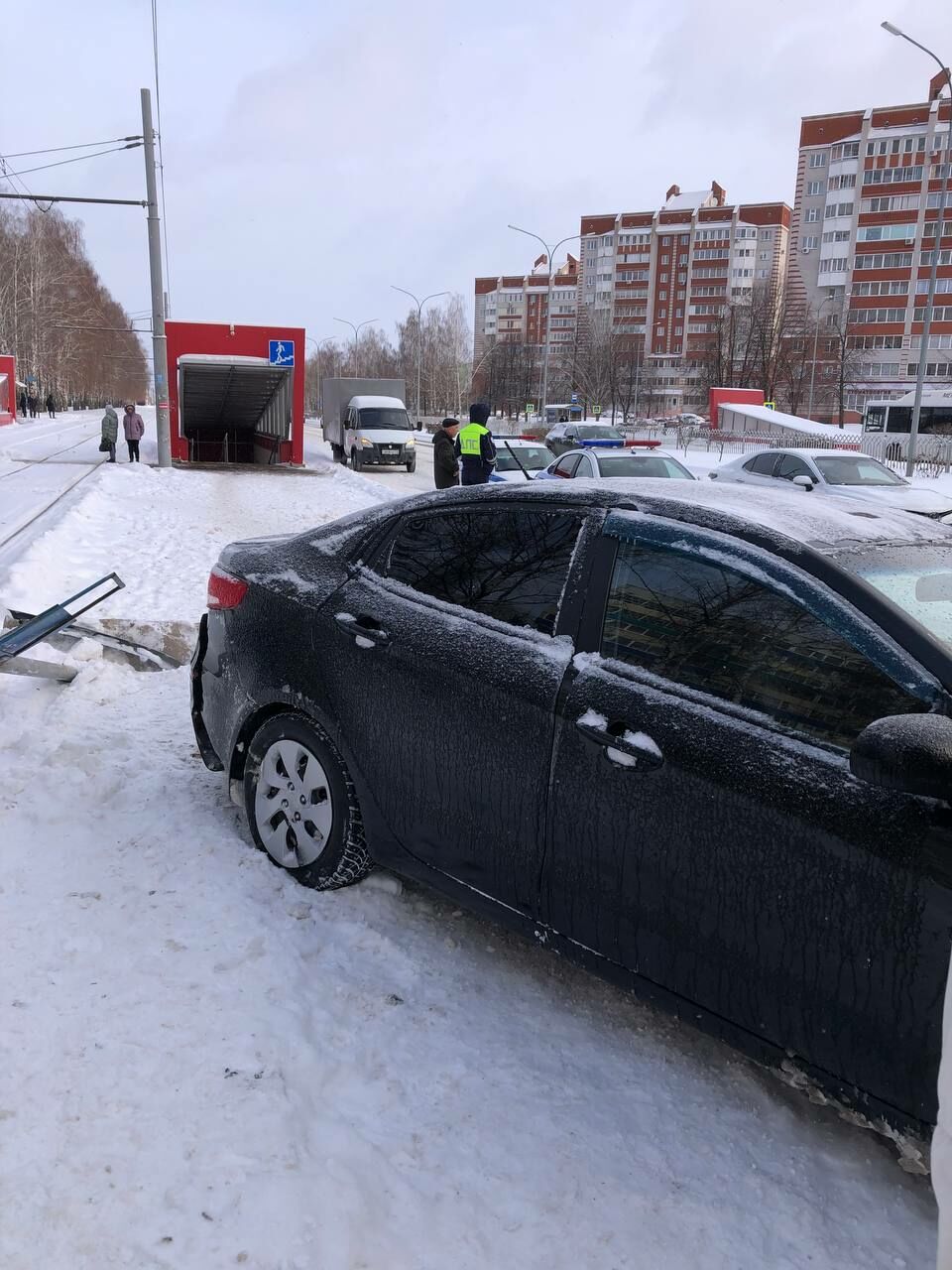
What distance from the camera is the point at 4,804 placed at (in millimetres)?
4051

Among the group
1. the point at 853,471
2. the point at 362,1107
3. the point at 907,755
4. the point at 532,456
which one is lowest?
the point at 362,1107

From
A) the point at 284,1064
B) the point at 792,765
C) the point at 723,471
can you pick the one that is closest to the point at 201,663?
the point at 284,1064

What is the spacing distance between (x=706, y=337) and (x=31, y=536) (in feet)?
373

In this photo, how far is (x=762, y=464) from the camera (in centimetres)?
1773

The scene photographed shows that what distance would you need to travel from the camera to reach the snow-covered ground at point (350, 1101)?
83.8 inches

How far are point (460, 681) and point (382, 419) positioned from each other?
27.2m

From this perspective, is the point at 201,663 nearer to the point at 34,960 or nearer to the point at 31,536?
the point at 34,960

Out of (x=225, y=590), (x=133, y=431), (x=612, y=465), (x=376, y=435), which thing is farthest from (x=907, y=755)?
(x=376, y=435)

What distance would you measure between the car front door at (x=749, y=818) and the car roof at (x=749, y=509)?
0.23 feet

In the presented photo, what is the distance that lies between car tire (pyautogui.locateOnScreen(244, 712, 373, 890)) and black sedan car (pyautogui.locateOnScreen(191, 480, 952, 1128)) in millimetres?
11

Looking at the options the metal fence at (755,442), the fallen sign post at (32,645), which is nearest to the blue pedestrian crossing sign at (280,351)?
the fallen sign post at (32,645)

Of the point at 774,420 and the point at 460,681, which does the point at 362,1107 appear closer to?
the point at 460,681

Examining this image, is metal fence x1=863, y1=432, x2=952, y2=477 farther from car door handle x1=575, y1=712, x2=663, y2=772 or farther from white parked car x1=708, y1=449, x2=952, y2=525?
car door handle x1=575, y1=712, x2=663, y2=772

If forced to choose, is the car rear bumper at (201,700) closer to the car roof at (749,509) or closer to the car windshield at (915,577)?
the car roof at (749,509)
